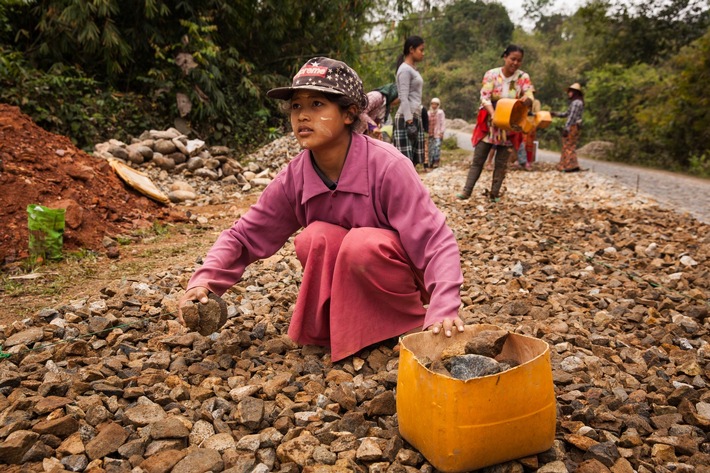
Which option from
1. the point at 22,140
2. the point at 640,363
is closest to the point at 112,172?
the point at 22,140

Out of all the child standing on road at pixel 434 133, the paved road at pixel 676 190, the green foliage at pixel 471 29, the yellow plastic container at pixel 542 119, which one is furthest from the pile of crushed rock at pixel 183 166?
the green foliage at pixel 471 29

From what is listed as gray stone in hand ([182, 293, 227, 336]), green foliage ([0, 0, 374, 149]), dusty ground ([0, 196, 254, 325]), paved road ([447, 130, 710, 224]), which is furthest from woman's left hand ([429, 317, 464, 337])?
green foliage ([0, 0, 374, 149])

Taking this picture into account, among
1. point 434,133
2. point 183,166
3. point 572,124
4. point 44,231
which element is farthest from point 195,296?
point 434,133

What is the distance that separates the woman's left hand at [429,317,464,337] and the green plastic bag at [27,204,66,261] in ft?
11.2

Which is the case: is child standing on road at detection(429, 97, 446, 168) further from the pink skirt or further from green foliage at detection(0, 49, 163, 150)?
the pink skirt

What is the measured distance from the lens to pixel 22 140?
5.61 meters

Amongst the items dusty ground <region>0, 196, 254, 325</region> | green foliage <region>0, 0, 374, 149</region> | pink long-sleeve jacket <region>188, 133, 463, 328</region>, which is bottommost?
dusty ground <region>0, 196, 254, 325</region>

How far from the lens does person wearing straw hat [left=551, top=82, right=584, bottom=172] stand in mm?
10531

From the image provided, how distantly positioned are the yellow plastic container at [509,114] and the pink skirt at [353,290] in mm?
3885

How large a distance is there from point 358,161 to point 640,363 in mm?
1498

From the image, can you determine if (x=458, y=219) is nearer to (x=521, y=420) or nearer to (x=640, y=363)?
(x=640, y=363)

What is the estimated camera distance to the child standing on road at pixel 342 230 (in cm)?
215

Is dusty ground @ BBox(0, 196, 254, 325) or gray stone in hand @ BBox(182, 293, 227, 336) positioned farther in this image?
dusty ground @ BBox(0, 196, 254, 325)

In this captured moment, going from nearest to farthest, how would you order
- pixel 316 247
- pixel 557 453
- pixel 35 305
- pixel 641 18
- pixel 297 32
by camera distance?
pixel 557 453 < pixel 316 247 < pixel 35 305 < pixel 297 32 < pixel 641 18
